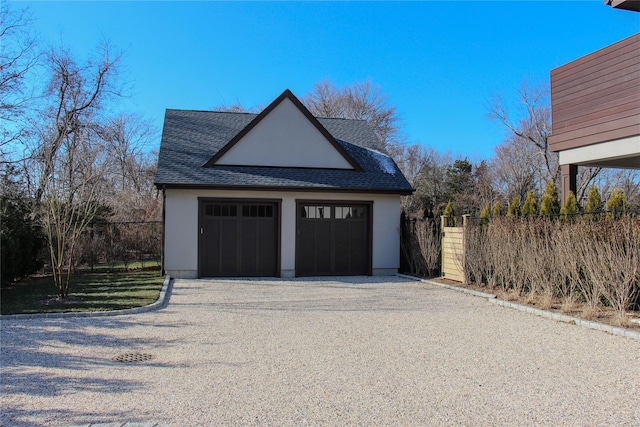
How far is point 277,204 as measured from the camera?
14.1m

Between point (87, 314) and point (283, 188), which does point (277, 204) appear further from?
point (87, 314)

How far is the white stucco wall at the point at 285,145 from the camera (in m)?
14.6

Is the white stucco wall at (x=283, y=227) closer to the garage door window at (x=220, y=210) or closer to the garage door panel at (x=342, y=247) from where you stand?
the garage door window at (x=220, y=210)

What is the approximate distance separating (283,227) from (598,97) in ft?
29.0

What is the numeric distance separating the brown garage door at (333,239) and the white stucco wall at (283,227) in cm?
25

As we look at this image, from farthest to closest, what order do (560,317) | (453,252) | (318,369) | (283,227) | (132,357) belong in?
(283,227) → (453,252) → (560,317) → (132,357) → (318,369)

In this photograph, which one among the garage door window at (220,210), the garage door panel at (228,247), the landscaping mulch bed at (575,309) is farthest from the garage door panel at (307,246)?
the landscaping mulch bed at (575,309)

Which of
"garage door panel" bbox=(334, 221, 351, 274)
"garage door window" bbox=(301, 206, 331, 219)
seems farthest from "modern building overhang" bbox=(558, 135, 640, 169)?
"garage door window" bbox=(301, 206, 331, 219)

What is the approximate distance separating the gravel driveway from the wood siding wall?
5.14 metres

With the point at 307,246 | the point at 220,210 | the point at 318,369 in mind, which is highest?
the point at 220,210

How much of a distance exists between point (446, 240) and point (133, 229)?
416 inches

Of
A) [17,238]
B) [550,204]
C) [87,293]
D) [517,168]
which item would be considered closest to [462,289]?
[550,204]

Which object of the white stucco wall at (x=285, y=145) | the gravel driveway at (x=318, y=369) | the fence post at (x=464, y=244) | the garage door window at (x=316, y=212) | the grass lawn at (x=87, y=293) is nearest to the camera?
the gravel driveway at (x=318, y=369)

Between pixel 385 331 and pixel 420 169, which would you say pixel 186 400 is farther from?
pixel 420 169
